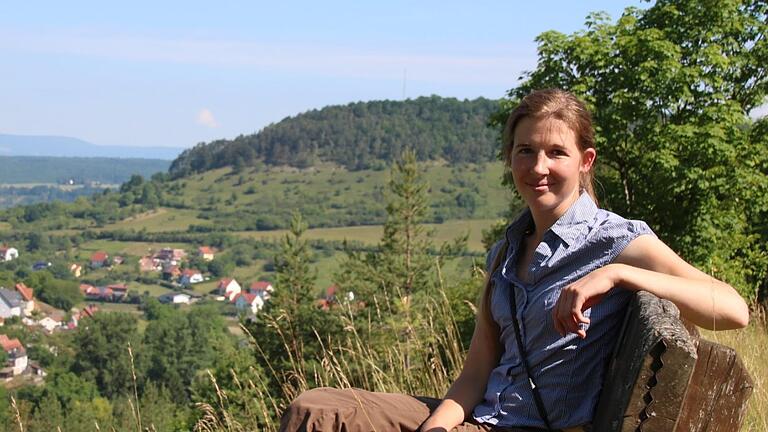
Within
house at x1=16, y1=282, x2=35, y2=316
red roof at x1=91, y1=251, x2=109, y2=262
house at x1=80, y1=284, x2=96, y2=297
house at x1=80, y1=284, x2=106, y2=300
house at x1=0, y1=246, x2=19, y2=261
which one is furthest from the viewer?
house at x1=0, y1=246, x2=19, y2=261

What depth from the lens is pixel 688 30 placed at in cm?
2055

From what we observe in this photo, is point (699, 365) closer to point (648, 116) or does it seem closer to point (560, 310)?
point (560, 310)

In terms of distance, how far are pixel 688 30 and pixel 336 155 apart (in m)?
166

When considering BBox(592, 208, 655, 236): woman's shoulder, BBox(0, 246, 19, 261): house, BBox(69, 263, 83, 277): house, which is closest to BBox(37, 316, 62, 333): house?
BBox(69, 263, 83, 277): house

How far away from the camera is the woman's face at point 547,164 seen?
234 centimetres

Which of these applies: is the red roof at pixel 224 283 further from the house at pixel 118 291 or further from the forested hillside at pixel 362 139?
the forested hillside at pixel 362 139

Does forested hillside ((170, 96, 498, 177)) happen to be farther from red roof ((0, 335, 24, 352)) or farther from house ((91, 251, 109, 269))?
red roof ((0, 335, 24, 352))

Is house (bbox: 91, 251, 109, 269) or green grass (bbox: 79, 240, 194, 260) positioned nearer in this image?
house (bbox: 91, 251, 109, 269)

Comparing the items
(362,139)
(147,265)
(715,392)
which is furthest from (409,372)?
(362,139)

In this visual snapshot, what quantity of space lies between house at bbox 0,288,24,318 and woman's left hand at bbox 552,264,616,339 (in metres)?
106

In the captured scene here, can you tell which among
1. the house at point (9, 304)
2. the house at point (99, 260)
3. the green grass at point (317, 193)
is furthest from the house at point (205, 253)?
the house at point (9, 304)

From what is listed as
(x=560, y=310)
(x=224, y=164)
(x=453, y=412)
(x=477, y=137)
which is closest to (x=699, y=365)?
(x=560, y=310)

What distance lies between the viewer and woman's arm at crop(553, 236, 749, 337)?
76.3 inches

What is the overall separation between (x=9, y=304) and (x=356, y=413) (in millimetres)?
109615
